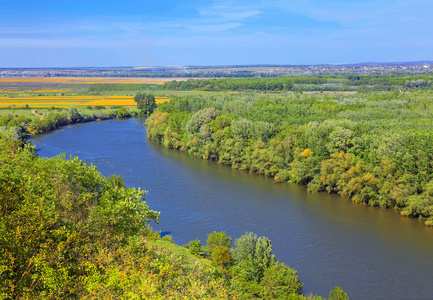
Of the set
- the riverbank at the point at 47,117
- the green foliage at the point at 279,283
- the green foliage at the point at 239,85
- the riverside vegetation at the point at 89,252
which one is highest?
the green foliage at the point at 239,85

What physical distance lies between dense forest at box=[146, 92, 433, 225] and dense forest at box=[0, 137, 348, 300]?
1618 cm

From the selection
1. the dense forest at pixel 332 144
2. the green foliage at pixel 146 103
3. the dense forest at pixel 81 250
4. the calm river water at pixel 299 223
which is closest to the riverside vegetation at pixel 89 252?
the dense forest at pixel 81 250

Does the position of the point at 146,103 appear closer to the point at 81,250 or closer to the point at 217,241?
the point at 217,241

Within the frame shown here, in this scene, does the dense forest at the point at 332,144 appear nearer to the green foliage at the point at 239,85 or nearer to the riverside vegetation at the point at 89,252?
the riverside vegetation at the point at 89,252

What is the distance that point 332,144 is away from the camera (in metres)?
37.3

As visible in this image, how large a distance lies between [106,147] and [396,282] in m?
37.9

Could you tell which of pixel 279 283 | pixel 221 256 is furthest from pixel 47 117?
pixel 279 283

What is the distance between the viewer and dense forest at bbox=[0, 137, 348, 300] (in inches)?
383

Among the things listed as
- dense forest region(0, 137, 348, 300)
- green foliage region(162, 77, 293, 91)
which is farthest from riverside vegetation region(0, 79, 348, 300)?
green foliage region(162, 77, 293, 91)

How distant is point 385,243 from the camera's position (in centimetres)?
2620

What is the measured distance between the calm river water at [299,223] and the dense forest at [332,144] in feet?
4.07

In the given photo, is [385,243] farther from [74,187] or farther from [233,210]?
[74,187]

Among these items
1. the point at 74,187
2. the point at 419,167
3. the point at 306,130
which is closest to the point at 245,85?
the point at 306,130

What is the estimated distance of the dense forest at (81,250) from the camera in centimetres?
972
